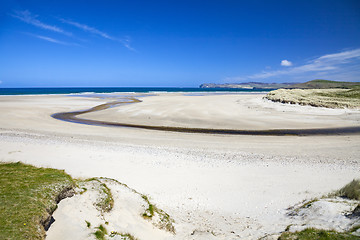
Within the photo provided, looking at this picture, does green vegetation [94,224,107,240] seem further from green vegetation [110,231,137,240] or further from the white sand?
the white sand

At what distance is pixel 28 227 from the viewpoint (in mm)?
4152

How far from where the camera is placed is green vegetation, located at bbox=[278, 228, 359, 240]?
15.0 ft

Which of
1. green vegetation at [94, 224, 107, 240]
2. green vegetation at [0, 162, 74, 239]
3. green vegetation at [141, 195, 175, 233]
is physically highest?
green vegetation at [0, 162, 74, 239]

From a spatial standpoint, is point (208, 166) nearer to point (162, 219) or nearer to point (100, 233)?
point (162, 219)

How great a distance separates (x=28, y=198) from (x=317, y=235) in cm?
675

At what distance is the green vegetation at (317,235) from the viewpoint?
180 inches

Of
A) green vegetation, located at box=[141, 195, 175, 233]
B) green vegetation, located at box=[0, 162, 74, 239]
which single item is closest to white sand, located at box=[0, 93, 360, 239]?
green vegetation, located at box=[141, 195, 175, 233]

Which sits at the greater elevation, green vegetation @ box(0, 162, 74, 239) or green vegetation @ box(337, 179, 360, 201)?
green vegetation @ box(0, 162, 74, 239)

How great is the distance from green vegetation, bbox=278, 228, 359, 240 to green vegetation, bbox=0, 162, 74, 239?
17.7ft

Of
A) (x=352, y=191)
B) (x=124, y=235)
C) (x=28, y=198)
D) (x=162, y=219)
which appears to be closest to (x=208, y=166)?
(x=162, y=219)

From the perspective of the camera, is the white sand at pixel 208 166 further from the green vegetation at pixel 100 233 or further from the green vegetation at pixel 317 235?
the green vegetation at pixel 317 235

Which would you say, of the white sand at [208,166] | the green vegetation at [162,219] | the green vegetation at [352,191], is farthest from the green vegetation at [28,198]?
the green vegetation at [352,191]

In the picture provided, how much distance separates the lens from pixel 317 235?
4797mm

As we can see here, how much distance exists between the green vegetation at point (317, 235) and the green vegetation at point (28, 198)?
17.7ft
